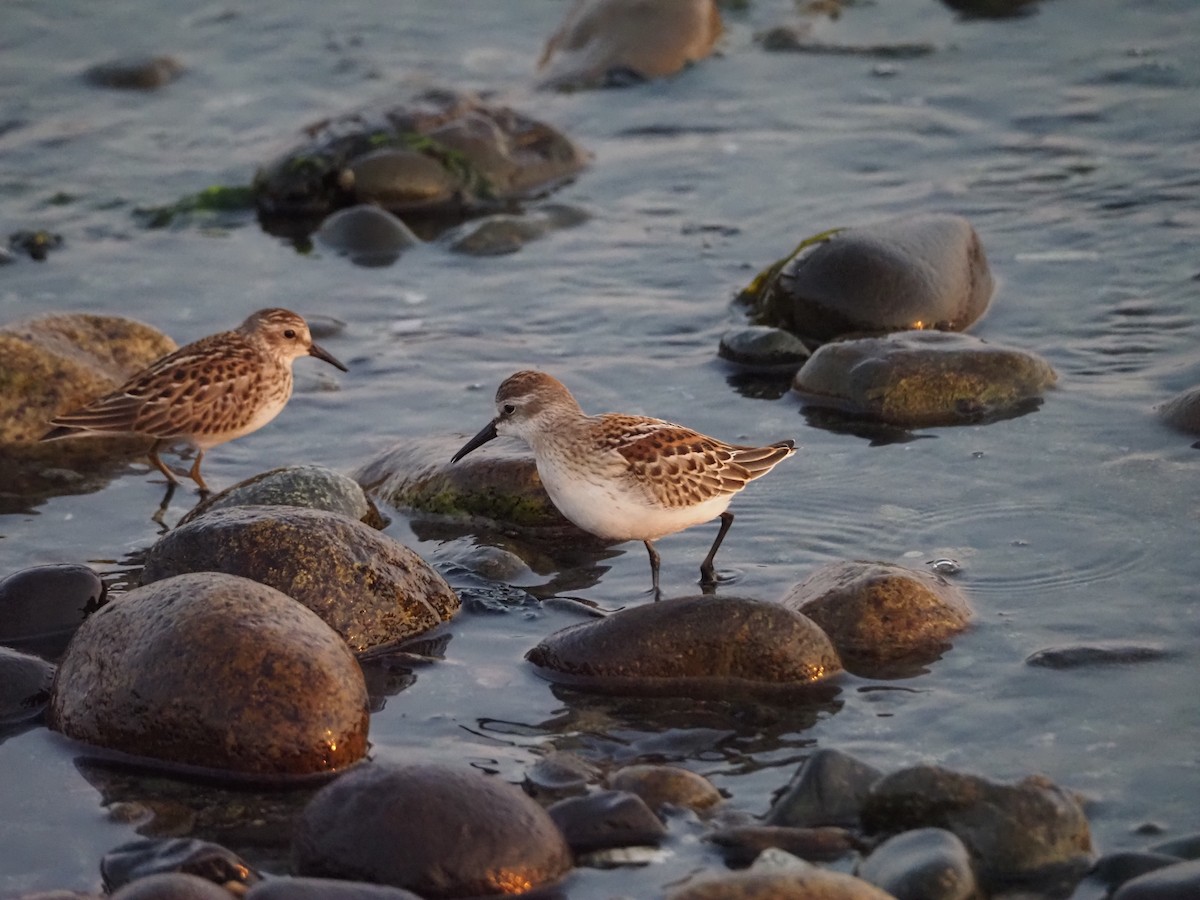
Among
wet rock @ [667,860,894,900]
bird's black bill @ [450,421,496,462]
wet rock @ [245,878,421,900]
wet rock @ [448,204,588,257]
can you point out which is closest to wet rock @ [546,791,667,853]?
wet rock @ [667,860,894,900]

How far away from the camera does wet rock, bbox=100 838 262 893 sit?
5.69 metres

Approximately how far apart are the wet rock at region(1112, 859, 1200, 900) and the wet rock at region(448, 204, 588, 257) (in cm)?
904

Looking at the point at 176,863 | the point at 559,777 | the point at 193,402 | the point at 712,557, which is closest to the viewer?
the point at 176,863

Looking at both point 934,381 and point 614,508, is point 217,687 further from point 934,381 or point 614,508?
point 934,381

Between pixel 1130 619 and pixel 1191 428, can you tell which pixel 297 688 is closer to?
pixel 1130 619

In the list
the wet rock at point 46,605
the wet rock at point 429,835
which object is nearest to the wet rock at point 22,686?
the wet rock at point 46,605

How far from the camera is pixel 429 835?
576 centimetres

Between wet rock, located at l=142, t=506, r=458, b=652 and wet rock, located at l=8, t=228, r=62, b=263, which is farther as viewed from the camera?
wet rock, located at l=8, t=228, r=62, b=263

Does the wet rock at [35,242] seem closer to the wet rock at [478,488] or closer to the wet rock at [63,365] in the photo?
the wet rock at [63,365]

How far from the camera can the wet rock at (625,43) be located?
57.4ft

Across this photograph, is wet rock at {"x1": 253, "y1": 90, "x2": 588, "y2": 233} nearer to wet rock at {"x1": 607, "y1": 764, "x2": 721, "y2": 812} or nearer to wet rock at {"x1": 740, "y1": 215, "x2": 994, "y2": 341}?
wet rock at {"x1": 740, "y1": 215, "x2": 994, "y2": 341}

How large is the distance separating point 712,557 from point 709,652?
1.39 m

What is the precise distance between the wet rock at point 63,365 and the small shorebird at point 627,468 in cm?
346

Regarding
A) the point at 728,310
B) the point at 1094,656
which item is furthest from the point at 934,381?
the point at 1094,656
